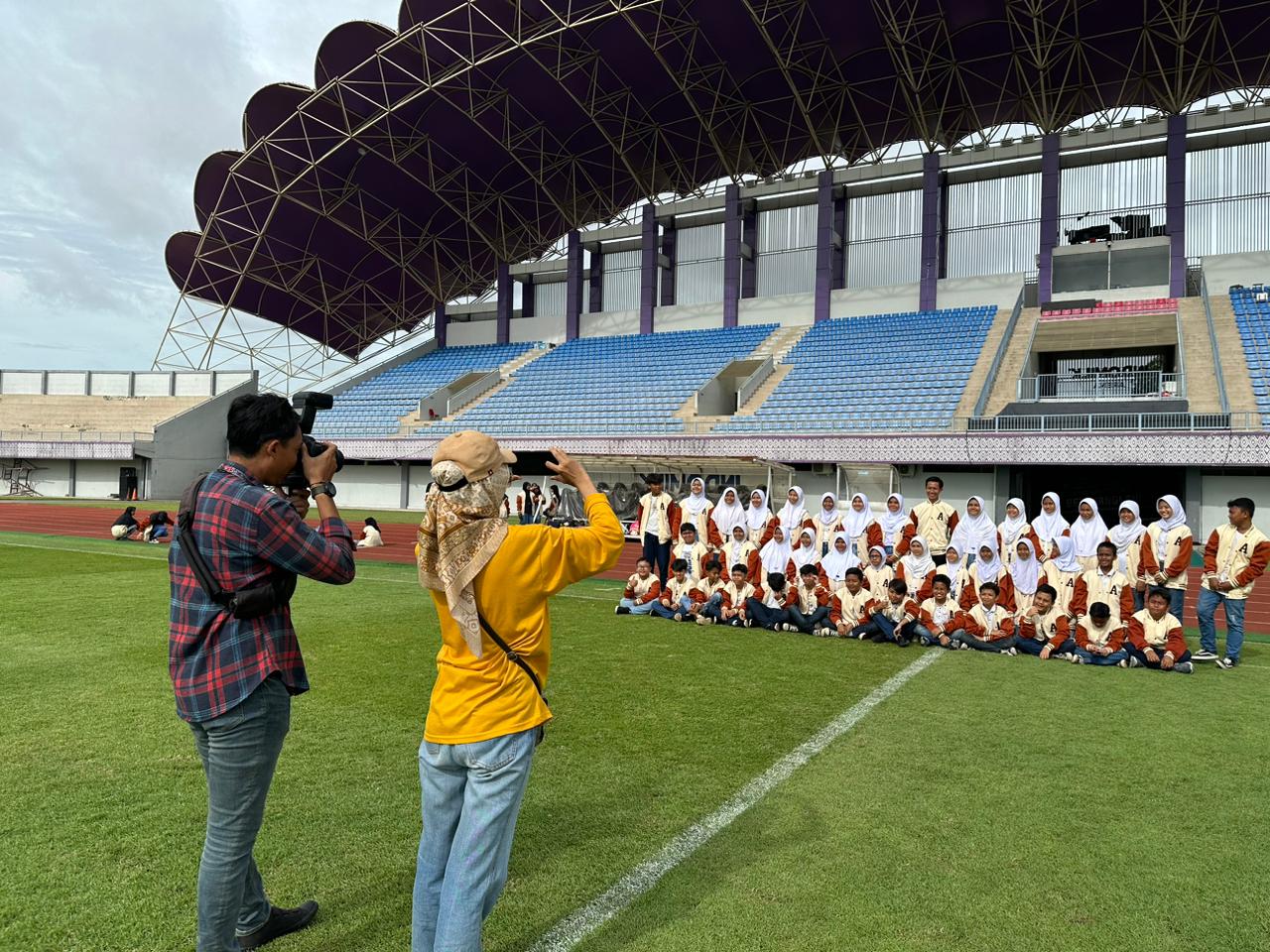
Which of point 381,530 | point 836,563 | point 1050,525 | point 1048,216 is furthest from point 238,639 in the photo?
point 1048,216

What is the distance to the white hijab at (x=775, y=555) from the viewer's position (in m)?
11.5

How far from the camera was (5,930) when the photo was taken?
2.91 meters

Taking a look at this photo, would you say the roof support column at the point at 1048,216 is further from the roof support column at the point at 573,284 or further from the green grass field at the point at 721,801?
the green grass field at the point at 721,801

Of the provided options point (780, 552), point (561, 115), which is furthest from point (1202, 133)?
point (780, 552)

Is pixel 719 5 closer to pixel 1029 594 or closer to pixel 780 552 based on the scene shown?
pixel 780 552

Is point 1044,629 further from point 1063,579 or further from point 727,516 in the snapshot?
point 727,516

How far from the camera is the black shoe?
9.30ft

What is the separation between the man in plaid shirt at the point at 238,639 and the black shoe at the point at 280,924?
275mm

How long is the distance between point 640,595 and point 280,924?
8141 mm

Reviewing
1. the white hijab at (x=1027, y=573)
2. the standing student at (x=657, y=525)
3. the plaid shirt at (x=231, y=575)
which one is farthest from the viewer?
the standing student at (x=657, y=525)

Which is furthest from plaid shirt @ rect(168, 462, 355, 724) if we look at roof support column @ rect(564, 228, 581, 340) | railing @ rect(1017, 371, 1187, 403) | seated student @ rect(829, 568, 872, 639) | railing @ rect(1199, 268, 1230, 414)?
roof support column @ rect(564, 228, 581, 340)

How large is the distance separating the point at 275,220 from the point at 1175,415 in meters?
32.9

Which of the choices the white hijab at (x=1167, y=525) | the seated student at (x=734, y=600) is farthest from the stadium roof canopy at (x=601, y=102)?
the white hijab at (x=1167, y=525)

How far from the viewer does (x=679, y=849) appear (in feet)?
12.0
